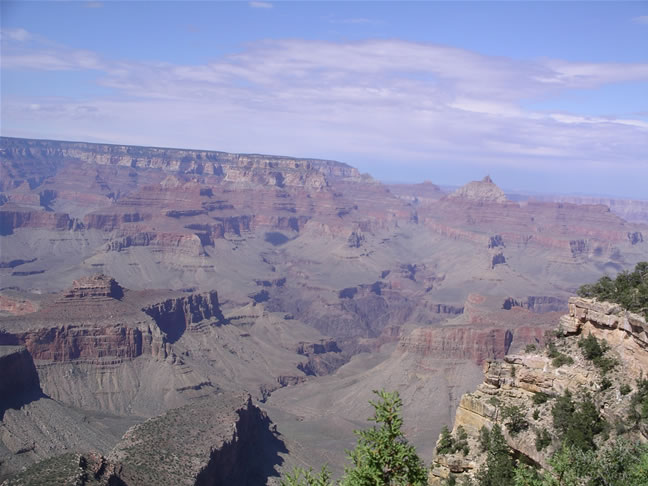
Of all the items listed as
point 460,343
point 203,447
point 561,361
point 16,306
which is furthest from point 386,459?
point 16,306

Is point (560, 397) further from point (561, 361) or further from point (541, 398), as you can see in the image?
point (561, 361)

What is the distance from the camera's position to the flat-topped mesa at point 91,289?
10600 centimetres

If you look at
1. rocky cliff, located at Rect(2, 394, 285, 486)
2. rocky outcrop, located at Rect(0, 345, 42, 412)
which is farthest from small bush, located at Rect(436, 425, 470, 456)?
rocky outcrop, located at Rect(0, 345, 42, 412)

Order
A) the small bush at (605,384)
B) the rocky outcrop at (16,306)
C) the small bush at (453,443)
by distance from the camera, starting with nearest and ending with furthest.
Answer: the small bush at (605,384)
the small bush at (453,443)
the rocky outcrop at (16,306)

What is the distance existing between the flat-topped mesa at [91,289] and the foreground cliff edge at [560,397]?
8863cm

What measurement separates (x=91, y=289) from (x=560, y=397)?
93.3 metres

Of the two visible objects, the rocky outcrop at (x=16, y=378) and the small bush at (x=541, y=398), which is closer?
the small bush at (x=541, y=398)

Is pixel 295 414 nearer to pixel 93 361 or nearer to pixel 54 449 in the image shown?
pixel 93 361

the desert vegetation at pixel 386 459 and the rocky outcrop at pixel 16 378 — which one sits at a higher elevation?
the desert vegetation at pixel 386 459

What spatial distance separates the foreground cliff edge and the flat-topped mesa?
291 feet

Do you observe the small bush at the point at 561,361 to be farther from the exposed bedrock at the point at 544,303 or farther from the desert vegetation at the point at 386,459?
the exposed bedrock at the point at 544,303

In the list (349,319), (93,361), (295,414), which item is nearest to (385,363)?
(295,414)

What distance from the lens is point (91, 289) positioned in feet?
352

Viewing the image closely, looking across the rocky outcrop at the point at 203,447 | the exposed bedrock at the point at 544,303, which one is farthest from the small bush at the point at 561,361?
the exposed bedrock at the point at 544,303
